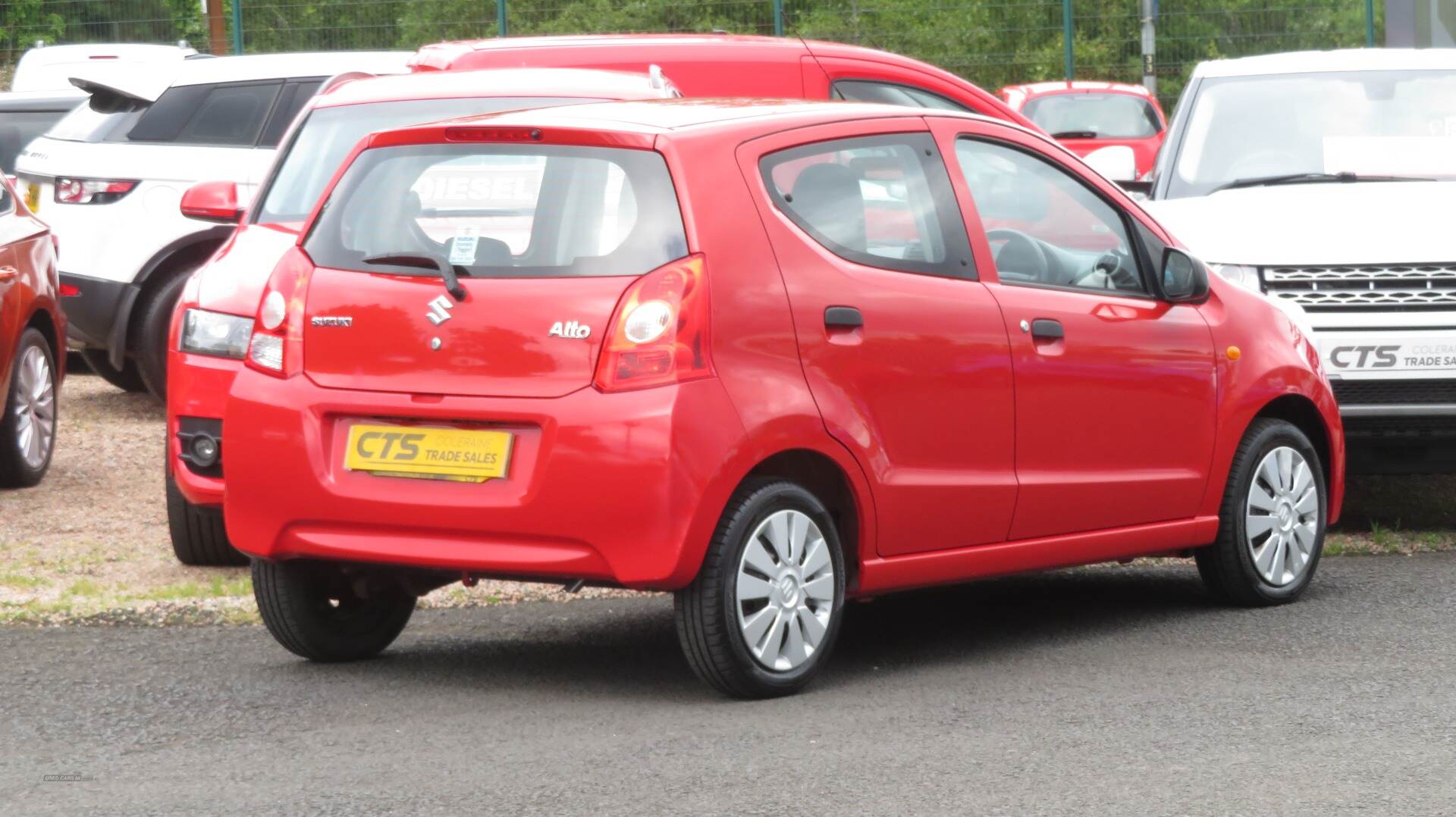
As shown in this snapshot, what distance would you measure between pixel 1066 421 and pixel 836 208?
1.10 m

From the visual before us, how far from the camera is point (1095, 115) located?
80.6ft

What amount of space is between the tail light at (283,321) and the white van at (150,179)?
243 inches

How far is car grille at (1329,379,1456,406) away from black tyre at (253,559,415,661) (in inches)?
153

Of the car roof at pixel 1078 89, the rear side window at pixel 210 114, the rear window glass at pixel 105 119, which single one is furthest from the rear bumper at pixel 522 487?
the car roof at pixel 1078 89

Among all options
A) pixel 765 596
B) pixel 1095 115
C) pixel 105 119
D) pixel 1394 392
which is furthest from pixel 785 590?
pixel 1095 115

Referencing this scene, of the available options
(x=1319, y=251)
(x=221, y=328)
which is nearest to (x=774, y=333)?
(x=221, y=328)

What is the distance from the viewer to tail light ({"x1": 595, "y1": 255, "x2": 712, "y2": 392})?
5789 millimetres

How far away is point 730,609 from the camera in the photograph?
590 centimetres

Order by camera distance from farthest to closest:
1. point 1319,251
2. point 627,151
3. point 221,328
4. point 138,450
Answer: point 138,450
point 1319,251
point 221,328
point 627,151

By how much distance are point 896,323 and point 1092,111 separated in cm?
1878

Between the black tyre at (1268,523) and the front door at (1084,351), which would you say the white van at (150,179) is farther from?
the black tyre at (1268,523)

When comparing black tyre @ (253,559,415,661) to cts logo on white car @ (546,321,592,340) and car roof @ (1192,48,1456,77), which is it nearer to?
cts logo on white car @ (546,321,592,340)

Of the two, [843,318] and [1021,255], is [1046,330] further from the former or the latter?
[843,318]

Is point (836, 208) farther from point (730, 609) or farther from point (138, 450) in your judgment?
point (138, 450)
